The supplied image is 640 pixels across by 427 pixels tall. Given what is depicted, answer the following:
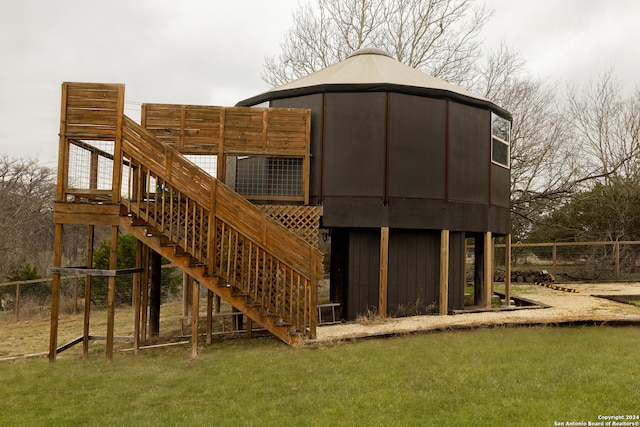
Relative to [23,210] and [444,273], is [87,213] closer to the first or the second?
[444,273]

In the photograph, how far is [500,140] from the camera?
13.0 m

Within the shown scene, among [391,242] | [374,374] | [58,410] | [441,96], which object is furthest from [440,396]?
[441,96]

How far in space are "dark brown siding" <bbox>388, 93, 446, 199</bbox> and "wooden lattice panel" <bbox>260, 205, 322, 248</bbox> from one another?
1.92 meters

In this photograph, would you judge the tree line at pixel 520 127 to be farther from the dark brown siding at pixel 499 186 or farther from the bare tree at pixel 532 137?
the dark brown siding at pixel 499 186

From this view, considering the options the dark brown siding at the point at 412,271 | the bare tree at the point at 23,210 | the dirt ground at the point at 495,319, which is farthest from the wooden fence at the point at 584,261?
the bare tree at the point at 23,210

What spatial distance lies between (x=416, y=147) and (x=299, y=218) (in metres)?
3.23

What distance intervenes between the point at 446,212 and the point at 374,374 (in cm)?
580

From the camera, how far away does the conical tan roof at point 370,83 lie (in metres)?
11.0

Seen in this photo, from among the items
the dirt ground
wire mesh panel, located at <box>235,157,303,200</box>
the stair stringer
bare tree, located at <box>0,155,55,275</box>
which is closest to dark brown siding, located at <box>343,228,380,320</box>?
the dirt ground

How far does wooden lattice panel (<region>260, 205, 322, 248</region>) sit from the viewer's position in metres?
10.0

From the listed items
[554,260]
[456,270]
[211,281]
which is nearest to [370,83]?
[456,270]

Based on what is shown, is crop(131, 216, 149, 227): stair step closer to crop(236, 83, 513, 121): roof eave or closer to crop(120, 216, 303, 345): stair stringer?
crop(120, 216, 303, 345): stair stringer

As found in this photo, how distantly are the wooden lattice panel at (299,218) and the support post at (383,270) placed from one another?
1494 mm

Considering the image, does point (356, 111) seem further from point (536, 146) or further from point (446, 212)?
point (536, 146)
